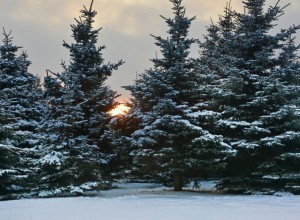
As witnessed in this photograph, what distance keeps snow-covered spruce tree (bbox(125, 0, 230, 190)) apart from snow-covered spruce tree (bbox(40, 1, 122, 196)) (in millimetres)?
2219

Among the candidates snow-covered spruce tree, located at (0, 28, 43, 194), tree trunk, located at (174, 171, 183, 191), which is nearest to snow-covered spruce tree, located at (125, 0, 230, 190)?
tree trunk, located at (174, 171, 183, 191)

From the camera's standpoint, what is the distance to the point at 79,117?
17.9 meters

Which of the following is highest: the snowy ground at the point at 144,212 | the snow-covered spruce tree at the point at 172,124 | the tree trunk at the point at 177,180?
the snow-covered spruce tree at the point at 172,124

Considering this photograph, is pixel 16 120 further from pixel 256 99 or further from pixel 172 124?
pixel 256 99

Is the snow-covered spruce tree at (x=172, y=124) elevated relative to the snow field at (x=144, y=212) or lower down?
elevated

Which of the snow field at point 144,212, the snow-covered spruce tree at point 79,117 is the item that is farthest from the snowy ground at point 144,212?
the snow-covered spruce tree at point 79,117

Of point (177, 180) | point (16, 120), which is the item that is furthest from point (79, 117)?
point (177, 180)

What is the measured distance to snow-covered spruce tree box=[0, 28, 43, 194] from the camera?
16703 mm

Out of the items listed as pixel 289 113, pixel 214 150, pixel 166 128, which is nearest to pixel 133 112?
pixel 166 128

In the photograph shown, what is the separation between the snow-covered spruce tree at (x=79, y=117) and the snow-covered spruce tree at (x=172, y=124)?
2.22 meters

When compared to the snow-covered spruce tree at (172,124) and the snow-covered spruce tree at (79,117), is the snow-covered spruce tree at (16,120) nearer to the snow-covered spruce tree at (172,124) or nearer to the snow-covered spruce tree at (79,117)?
the snow-covered spruce tree at (79,117)

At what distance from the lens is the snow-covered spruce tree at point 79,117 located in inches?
675

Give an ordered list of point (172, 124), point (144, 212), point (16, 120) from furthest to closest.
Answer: point (16, 120) → point (172, 124) → point (144, 212)

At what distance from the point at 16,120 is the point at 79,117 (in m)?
4.13
